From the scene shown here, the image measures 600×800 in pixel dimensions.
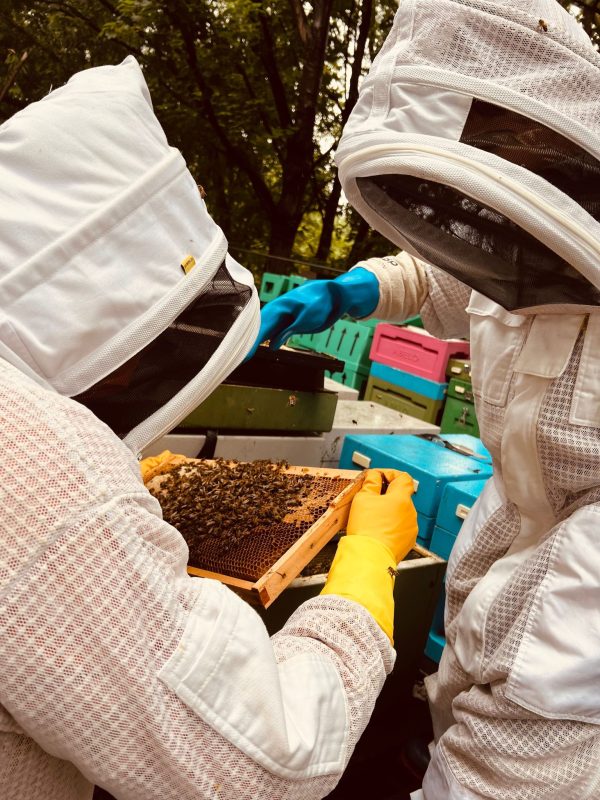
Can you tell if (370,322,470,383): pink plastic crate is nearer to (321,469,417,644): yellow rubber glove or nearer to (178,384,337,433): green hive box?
(178,384,337,433): green hive box

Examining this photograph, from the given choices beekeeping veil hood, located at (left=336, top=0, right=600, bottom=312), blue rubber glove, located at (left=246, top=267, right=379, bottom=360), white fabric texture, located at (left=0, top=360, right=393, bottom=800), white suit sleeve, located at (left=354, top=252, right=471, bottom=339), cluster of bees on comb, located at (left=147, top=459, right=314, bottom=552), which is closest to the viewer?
white fabric texture, located at (left=0, top=360, right=393, bottom=800)

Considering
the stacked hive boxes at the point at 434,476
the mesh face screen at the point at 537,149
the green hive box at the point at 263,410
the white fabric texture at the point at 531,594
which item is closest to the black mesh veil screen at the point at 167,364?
the mesh face screen at the point at 537,149

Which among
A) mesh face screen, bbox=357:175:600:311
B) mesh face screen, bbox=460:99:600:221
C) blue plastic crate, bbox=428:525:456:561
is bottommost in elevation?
blue plastic crate, bbox=428:525:456:561

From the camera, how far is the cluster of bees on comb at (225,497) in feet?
5.97

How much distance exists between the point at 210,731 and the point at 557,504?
1.14m

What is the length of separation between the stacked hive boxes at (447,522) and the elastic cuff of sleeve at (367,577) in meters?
0.97

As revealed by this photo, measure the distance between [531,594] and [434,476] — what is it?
1.16 meters

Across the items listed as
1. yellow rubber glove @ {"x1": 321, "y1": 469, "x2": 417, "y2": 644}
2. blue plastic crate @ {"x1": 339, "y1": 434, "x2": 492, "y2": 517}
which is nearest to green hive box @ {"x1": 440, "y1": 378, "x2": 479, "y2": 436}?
blue plastic crate @ {"x1": 339, "y1": 434, "x2": 492, "y2": 517}

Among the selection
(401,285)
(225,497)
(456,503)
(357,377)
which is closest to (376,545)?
(225,497)

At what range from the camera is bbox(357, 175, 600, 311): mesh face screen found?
4.67 feet

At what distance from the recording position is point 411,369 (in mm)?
5109

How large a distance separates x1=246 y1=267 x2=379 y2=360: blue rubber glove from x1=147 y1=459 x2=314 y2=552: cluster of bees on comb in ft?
1.80

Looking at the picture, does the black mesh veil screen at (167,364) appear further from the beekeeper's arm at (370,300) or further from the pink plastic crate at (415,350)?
the pink plastic crate at (415,350)

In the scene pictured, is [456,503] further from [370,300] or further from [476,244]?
[476,244]
